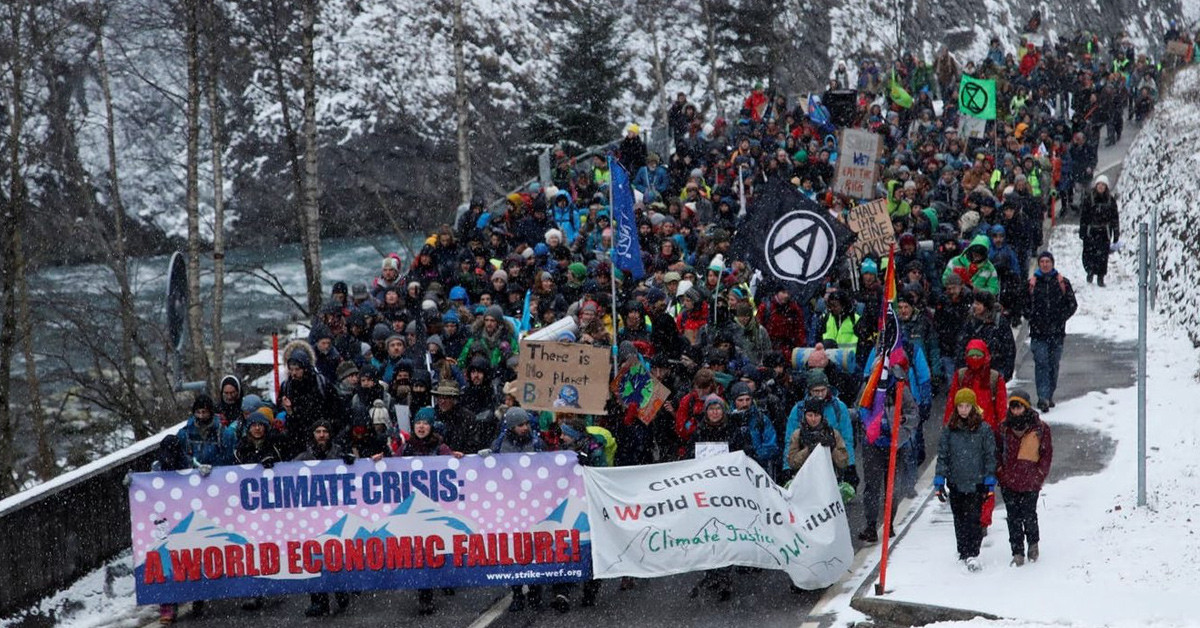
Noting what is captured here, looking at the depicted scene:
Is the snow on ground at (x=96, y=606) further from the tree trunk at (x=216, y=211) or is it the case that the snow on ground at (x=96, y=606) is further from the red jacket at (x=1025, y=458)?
the tree trunk at (x=216, y=211)

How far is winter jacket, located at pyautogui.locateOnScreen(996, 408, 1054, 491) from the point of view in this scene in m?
10.2

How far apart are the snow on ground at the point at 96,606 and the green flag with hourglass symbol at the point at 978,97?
50.5 ft

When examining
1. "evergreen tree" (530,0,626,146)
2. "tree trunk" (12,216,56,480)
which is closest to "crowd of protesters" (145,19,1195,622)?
"tree trunk" (12,216,56,480)

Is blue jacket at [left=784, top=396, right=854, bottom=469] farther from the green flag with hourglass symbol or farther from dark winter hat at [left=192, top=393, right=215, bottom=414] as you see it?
the green flag with hourglass symbol

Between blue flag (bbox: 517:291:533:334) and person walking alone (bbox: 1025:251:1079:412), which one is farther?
blue flag (bbox: 517:291:533:334)

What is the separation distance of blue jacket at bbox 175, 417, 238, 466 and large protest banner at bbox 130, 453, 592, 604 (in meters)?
0.25

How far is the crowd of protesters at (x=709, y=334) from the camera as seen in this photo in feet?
36.1

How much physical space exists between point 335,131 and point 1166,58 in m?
23.6

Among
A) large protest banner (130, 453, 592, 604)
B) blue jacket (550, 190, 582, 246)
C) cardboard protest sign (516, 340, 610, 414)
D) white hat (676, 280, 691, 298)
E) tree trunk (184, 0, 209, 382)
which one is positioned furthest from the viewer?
tree trunk (184, 0, 209, 382)

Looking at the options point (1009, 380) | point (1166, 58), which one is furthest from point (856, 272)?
point (1166, 58)

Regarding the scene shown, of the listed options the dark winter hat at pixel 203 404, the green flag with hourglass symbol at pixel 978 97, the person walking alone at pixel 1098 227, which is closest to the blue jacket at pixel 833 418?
the dark winter hat at pixel 203 404

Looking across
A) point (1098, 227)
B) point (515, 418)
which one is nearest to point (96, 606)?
point (515, 418)

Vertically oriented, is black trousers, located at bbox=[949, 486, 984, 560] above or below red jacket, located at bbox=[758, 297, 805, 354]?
below

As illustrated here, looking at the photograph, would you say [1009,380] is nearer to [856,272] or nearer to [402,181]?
[856,272]
